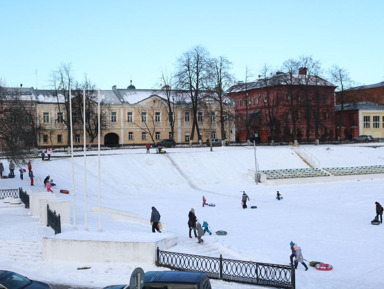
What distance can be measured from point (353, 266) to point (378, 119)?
6881 centimetres

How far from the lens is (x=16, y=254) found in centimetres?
1736

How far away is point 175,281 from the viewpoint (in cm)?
1068

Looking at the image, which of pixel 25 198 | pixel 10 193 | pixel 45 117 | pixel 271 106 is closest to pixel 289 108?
pixel 271 106

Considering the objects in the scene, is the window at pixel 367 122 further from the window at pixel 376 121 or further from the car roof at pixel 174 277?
the car roof at pixel 174 277

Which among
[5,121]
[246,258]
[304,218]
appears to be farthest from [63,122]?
[246,258]

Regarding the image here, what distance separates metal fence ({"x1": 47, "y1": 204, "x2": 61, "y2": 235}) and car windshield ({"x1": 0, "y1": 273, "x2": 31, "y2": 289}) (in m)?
5.91

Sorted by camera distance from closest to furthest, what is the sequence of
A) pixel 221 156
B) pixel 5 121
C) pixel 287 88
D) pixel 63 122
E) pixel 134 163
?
1. pixel 5 121
2. pixel 134 163
3. pixel 221 156
4. pixel 63 122
5. pixel 287 88

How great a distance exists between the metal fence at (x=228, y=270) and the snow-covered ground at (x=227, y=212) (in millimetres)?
468

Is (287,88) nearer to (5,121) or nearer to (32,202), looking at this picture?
(5,121)

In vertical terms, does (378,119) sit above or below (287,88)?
below

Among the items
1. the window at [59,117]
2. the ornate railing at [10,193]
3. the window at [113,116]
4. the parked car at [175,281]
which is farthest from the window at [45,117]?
the parked car at [175,281]

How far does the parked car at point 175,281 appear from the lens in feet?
34.6

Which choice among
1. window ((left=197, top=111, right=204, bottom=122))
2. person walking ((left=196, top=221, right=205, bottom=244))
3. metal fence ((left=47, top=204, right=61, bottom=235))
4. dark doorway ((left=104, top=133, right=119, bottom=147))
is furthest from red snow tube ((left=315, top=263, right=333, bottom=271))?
window ((left=197, top=111, right=204, bottom=122))

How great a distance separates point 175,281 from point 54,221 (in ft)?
32.6
